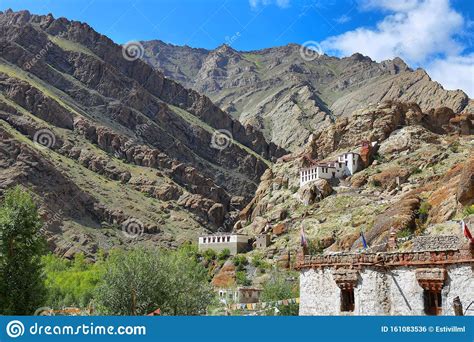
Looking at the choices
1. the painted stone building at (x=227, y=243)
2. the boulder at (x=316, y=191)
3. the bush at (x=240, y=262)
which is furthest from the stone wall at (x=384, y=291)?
the boulder at (x=316, y=191)

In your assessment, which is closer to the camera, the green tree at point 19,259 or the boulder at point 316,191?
the green tree at point 19,259

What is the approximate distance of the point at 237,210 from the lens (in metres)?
196

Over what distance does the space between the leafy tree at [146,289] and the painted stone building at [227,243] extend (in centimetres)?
7317

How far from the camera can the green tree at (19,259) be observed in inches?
1443

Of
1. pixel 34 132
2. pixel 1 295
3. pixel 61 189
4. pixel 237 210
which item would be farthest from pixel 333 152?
pixel 1 295

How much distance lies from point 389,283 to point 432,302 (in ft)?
6.67

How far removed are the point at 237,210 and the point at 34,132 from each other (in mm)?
73148

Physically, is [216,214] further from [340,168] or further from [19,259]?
[19,259]

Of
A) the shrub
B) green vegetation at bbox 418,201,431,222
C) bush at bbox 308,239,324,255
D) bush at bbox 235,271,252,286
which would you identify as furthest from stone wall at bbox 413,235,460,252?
the shrub

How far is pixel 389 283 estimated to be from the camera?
24547mm

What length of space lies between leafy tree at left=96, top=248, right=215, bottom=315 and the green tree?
5098 millimetres

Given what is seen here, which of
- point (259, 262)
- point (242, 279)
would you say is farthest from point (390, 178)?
point (242, 279)

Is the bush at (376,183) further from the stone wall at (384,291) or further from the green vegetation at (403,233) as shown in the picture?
the stone wall at (384,291)

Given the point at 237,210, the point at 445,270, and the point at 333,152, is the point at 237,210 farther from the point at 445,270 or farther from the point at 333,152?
the point at 445,270
